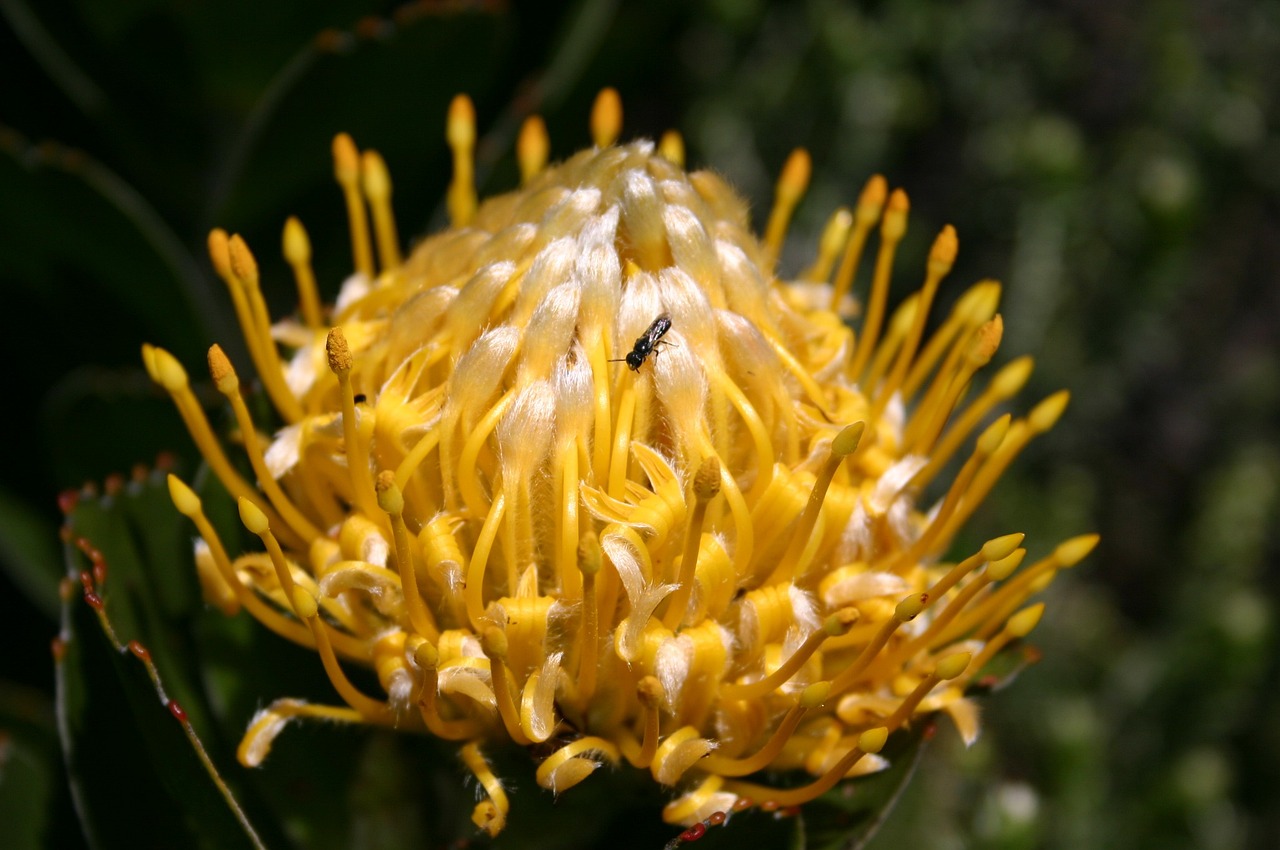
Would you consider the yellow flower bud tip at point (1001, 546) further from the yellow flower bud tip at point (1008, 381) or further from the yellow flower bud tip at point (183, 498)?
the yellow flower bud tip at point (183, 498)

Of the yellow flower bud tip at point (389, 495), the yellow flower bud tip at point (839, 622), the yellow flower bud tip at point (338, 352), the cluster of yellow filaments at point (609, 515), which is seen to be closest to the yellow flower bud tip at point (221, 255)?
the cluster of yellow filaments at point (609, 515)

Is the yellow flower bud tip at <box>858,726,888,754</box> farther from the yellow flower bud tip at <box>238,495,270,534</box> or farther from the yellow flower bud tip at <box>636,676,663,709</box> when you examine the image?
the yellow flower bud tip at <box>238,495,270,534</box>

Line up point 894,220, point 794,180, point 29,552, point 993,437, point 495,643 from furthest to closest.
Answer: point 29,552, point 794,180, point 894,220, point 993,437, point 495,643

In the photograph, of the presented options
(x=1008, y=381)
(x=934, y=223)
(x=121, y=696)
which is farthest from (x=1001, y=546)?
(x=934, y=223)

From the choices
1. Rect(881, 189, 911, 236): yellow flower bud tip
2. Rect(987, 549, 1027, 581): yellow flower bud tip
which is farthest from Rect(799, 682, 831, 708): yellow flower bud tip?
Rect(881, 189, 911, 236): yellow flower bud tip

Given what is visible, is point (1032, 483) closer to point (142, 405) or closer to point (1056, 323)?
point (1056, 323)

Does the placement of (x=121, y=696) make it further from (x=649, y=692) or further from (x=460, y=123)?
(x=460, y=123)
